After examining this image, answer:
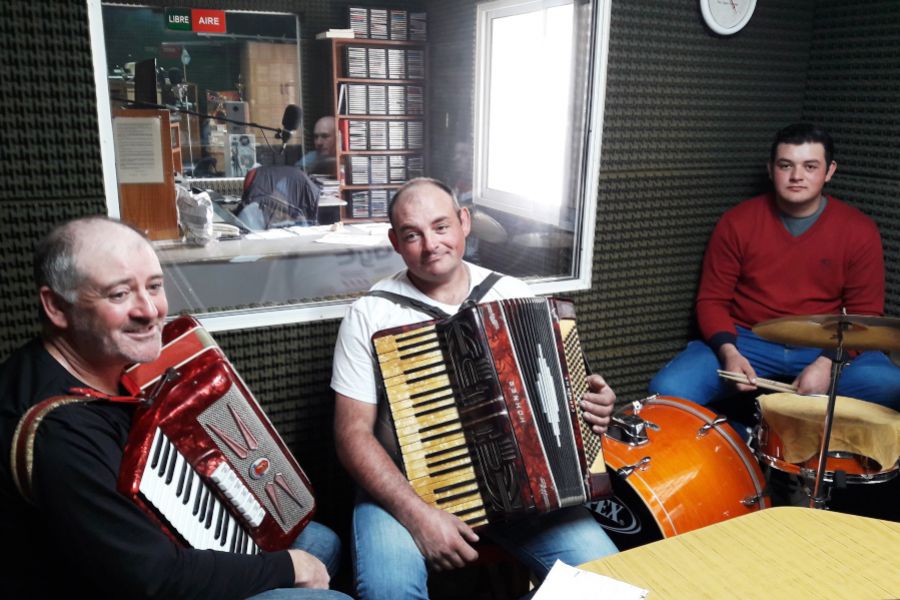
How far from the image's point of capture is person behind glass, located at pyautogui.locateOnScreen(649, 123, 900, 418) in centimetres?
251

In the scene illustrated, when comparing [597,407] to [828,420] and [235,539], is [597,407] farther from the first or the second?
[235,539]

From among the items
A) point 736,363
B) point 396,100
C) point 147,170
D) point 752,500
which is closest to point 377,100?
point 396,100

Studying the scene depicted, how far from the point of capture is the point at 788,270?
257 centimetres

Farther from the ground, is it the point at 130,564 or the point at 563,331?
the point at 563,331

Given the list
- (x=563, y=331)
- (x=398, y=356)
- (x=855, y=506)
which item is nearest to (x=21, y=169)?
(x=398, y=356)

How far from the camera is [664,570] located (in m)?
1.30

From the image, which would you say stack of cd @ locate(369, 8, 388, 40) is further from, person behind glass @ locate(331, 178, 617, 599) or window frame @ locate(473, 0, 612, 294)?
person behind glass @ locate(331, 178, 617, 599)

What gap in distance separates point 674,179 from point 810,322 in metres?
0.97

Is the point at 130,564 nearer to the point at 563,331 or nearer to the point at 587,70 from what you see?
the point at 563,331

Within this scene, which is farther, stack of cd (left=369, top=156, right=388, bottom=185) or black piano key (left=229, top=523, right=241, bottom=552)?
stack of cd (left=369, top=156, right=388, bottom=185)

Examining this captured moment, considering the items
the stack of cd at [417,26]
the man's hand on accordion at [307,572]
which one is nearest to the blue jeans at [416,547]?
the man's hand on accordion at [307,572]

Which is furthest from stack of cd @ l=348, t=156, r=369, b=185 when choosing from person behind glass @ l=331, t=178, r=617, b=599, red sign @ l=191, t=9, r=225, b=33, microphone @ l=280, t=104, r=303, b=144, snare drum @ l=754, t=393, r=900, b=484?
snare drum @ l=754, t=393, r=900, b=484

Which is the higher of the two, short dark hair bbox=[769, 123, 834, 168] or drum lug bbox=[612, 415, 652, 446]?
short dark hair bbox=[769, 123, 834, 168]

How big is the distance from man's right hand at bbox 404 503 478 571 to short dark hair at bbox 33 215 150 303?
0.82 metres
